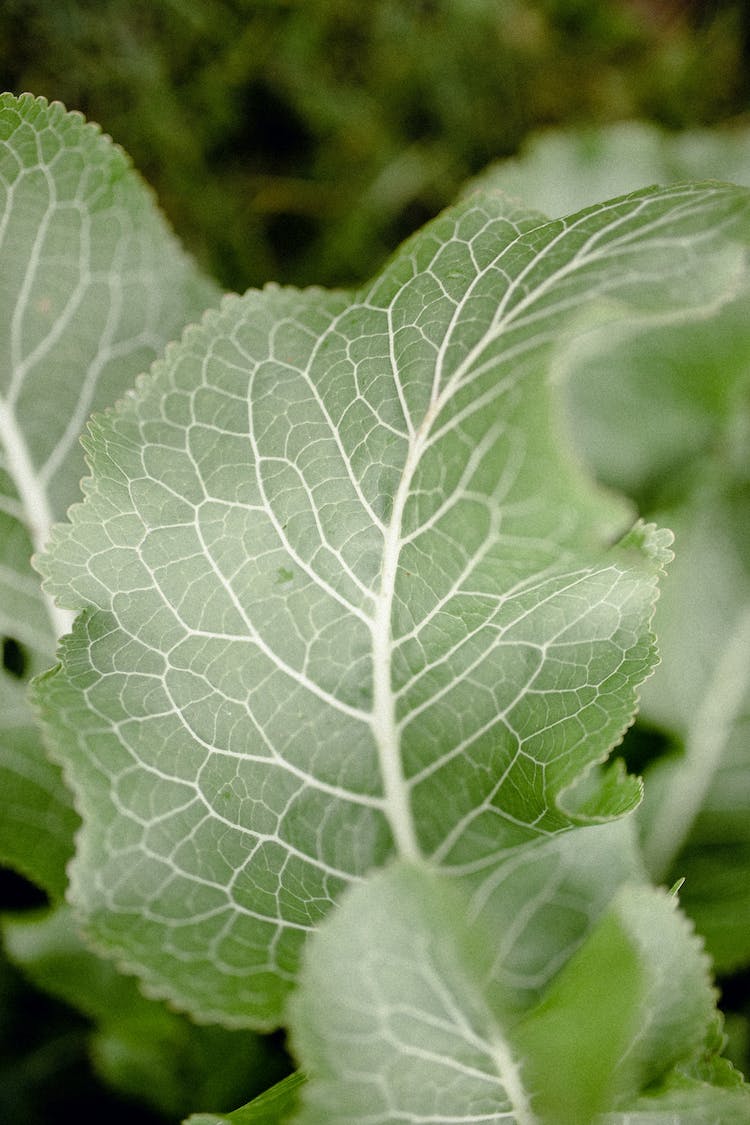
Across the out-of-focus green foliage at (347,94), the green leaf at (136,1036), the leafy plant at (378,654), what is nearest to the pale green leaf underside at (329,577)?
the leafy plant at (378,654)

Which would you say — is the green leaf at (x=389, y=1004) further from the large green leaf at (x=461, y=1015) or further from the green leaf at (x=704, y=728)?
the green leaf at (x=704, y=728)

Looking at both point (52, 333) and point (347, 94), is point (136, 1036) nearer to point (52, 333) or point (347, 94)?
point (52, 333)

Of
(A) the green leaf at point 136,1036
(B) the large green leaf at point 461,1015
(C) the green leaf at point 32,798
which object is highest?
(C) the green leaf at point 32,798

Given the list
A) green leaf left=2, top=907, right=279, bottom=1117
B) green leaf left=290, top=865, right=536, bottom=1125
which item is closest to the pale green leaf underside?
green leaf left=290, top=865, right=536, bottom=1125

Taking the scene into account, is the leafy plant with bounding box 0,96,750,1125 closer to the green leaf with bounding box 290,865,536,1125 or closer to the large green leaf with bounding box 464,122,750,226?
the green leaf with bounding box 290,865,536,1125

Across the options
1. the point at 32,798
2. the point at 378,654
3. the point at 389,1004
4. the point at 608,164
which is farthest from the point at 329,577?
the point at 608,164

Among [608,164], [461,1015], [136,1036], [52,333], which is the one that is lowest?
[461,1015]
